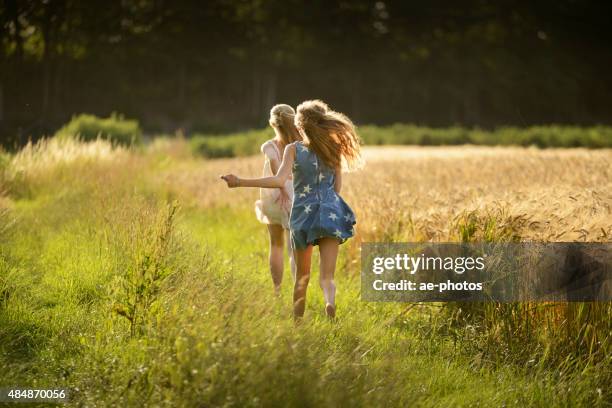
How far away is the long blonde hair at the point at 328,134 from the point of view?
521cm

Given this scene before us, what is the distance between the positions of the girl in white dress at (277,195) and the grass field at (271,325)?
0.91 feet

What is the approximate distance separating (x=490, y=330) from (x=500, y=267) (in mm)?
454

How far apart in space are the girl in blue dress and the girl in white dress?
465mm

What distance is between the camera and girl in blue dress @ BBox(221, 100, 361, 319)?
204 inches

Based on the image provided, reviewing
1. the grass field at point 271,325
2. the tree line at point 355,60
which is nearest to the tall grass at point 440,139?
the tree line at point 355,60

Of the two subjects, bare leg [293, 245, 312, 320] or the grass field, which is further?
bare leg [293, 245, 312, 320]

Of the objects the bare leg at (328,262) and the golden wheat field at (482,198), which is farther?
the golden wheat field at (482,198)

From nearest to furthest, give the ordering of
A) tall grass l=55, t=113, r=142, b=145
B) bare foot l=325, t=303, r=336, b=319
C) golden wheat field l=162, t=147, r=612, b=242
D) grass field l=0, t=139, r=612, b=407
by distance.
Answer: grass field l=0, t=139, r=612, b=407 < bare foot l=325, t=303, r=336, b=319 < golden wheat field l=162, t=147, r=612, b=242 < tall grass l=55, t=113, r=142, b=145

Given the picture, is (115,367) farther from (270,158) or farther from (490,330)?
(490,330)

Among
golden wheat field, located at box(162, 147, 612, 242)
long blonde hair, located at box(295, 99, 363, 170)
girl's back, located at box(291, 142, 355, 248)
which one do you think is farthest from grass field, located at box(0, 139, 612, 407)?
long blonde hair, located at box(295, 99, 363, 170)

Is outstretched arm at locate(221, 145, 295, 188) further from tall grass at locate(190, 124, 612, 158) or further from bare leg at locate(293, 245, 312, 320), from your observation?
tall grass at locate(190, 124, 612, 158)

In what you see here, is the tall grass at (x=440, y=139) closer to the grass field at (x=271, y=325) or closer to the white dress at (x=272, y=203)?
the grass field at (x=271, y=325)

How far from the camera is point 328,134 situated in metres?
5.21

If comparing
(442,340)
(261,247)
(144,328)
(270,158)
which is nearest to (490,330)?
(442,340)
